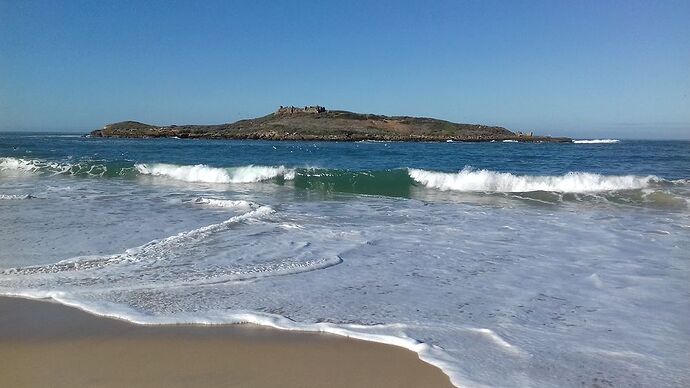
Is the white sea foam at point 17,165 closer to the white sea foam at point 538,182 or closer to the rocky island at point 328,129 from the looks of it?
the white sea foam at point 538,182

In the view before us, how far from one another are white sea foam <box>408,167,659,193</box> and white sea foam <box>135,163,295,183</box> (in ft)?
19.4

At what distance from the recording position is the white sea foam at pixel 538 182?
54.7 ft

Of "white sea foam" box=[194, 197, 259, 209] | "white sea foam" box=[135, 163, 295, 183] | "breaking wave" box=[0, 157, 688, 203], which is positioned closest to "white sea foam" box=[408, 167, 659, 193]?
"breaking wave" box=[0, 157, 688, 203]

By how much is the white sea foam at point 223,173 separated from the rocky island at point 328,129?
45496mm

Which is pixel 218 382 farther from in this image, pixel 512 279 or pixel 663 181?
pixel 663 181

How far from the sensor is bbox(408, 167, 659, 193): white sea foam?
54.7 feet

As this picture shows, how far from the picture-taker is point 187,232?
842 cm

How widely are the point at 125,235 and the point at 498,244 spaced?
17.9ft

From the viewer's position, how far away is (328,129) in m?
77.7

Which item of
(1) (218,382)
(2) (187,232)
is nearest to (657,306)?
(1) (218,382)

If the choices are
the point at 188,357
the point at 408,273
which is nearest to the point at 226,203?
the point at 408,273

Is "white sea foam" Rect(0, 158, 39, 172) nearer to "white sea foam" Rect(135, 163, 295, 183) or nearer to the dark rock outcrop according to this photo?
"white sea foam" Rect(135, 163, 295, 183)

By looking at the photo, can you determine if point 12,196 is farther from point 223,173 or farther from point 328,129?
point 328,129

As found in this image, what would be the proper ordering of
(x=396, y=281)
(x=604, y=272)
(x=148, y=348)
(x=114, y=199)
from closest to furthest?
(x=148, y=348) → (x=396, y=281) → (x=604, y=272) → (x=114, y=199)
